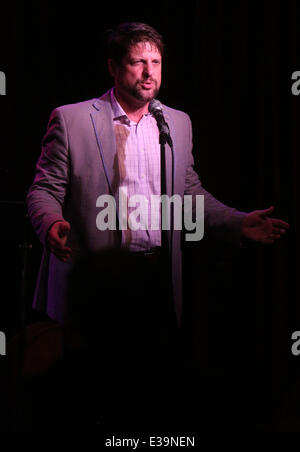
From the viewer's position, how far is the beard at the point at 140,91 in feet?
7.38

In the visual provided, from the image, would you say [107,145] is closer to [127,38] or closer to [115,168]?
[115,168]

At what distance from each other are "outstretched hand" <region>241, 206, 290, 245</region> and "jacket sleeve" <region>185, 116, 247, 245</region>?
3cm

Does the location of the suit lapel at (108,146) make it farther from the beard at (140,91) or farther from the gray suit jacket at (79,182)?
the beard at (140,91)

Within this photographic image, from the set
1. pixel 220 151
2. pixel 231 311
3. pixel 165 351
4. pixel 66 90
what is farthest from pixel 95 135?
pixel 231 311

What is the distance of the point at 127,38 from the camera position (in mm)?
2277

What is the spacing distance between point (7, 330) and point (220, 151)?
5.63ft

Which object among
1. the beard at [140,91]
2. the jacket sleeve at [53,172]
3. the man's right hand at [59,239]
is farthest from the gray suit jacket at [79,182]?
the man's right hand at [59,239]

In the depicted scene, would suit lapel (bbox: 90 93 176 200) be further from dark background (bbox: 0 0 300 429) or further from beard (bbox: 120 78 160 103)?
dark background (bbox: 0 0 300 429)

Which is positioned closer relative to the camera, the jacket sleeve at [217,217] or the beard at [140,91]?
the jacket sleeve at [217,217]

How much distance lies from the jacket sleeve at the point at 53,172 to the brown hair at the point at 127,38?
0.45 metres

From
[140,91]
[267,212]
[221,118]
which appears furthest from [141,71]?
[267,212]

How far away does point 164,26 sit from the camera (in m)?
2.76

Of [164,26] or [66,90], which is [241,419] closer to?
[66,90]

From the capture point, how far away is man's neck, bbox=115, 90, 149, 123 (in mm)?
2322
